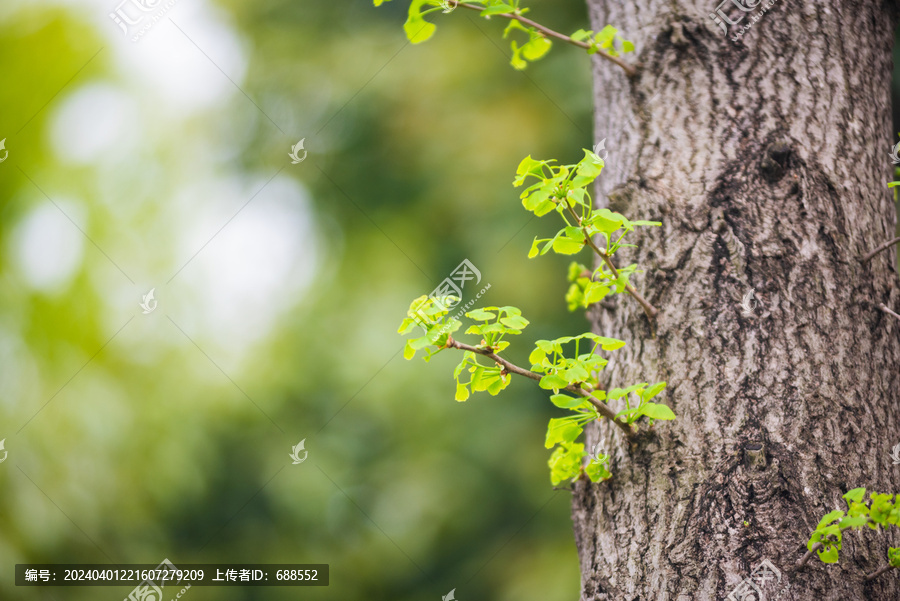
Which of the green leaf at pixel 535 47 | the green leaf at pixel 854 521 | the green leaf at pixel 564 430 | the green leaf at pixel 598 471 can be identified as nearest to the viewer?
the green leaf at pixel 854 521

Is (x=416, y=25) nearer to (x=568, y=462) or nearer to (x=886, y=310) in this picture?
(x=568, y=462)

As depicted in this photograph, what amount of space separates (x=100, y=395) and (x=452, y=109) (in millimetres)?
3188

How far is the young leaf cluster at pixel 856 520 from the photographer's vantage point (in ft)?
2.43

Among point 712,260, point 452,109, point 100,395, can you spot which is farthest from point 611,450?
point 100,395

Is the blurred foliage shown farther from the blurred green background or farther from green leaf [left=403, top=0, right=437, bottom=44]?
green leaf [left=403, top=0, right=437, bottom=44]

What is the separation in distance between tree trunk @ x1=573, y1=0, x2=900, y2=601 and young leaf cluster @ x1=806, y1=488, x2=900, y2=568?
→ 0.10 m

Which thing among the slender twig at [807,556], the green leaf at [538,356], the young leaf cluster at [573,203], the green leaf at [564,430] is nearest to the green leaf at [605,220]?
the young leaf cluster at [573,203]

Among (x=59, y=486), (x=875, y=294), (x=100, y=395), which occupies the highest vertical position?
(x=100, y=395)

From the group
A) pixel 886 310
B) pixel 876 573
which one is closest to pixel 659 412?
pixel 876 573

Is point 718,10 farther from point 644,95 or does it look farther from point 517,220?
point 517,220

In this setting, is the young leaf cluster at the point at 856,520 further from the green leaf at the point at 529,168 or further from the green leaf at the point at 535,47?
the green leaf at the point at 535,47

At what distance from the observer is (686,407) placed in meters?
1.03

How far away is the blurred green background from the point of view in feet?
12.0

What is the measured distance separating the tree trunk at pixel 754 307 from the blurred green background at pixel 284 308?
223 centimetres
